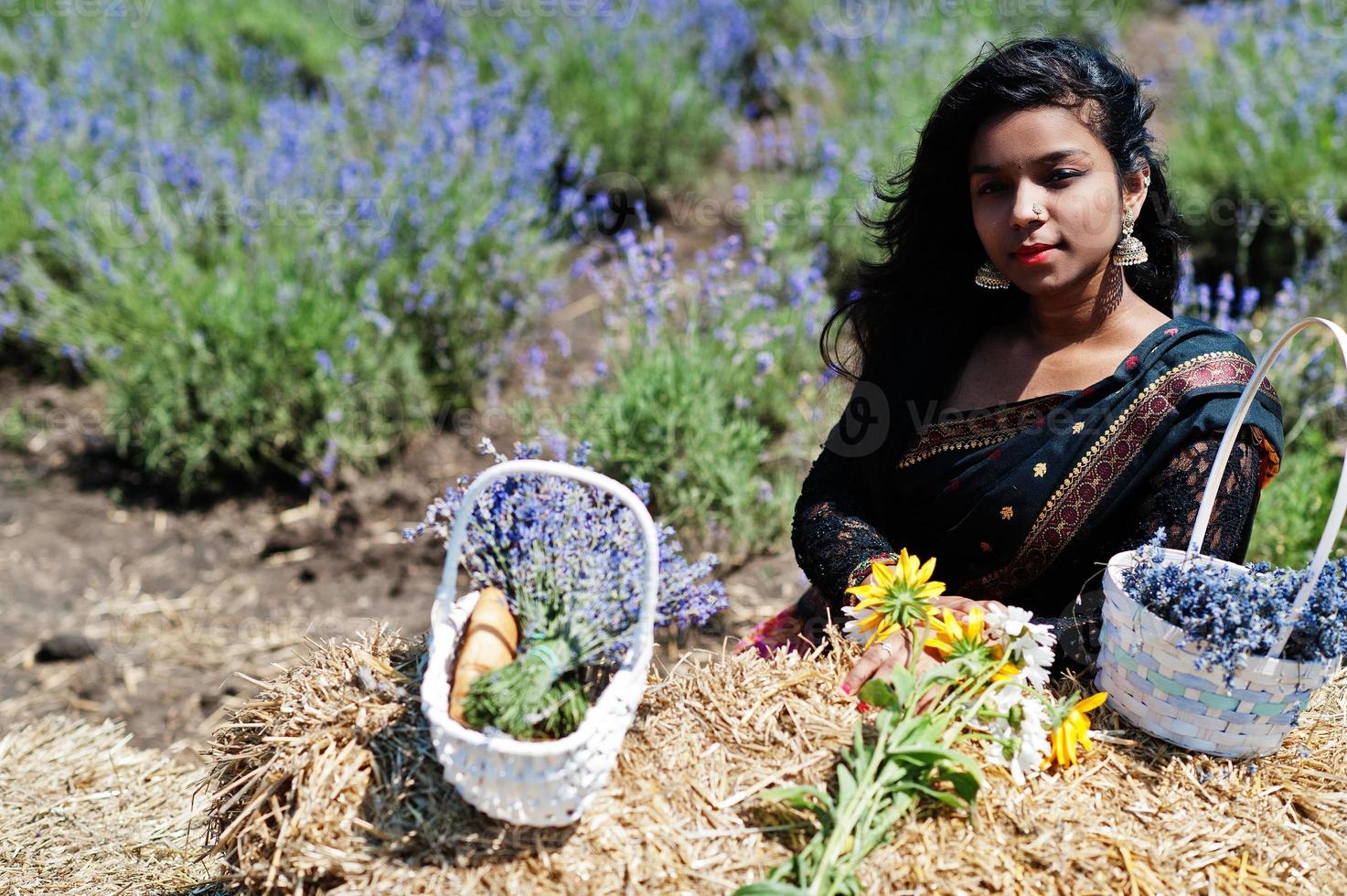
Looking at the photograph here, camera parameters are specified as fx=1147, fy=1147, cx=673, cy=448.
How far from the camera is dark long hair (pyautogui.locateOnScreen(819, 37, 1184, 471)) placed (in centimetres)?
203

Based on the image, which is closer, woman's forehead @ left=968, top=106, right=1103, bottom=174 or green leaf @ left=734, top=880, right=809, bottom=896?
green leaf @ left=734, top=880, right=809, bottom=896

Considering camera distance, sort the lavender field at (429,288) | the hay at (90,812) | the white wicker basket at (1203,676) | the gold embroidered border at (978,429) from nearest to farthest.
→ the white wicker basket at (1203,676) → the gold embroidered border at (978,429) → the hay at (90,812) → the lavender field at (429,288)

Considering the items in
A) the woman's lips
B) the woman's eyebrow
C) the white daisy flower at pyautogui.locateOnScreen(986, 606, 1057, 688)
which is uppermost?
the woman's eyebrow

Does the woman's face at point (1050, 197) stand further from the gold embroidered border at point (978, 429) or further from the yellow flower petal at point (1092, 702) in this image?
the yellow flower petal at point (1092, 702)

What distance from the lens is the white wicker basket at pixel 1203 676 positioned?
1590 mm

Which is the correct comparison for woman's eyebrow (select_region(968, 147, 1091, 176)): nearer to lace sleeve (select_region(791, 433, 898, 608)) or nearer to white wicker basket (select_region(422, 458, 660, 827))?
lace sleeve (select_region(791, 433, 898, 608))

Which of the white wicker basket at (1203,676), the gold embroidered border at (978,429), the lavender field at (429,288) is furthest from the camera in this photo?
the lavender field at (429,288)

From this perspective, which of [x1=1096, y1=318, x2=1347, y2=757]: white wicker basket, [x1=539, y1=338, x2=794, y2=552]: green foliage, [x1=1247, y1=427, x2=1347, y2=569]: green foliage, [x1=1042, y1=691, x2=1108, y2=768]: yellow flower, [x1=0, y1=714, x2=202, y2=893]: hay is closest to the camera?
[x1=1096, y1=318, x2=1347, y2=757]: white wicker basket

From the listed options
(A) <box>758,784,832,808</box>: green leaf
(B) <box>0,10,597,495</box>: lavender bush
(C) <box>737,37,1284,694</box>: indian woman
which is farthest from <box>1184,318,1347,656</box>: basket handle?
(B) <box>0,10,597,495</box>: lavender bush

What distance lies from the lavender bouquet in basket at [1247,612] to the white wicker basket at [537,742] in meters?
0.76

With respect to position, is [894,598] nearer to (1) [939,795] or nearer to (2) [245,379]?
(1) [939,795]

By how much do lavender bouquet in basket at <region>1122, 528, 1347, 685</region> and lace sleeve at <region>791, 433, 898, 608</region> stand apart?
0.56m

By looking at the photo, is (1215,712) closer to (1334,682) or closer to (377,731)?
(1334,682)

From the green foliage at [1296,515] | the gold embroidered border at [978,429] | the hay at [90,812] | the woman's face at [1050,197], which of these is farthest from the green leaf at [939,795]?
the green foliage at [1296,515]
